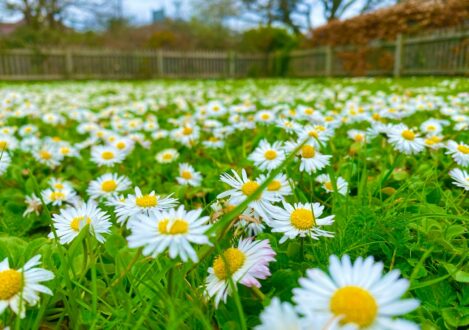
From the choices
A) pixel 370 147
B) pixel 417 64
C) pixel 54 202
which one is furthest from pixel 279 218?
pixel 417 64

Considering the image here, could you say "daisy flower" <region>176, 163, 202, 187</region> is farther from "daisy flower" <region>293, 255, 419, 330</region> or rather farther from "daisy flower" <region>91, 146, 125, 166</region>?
"daisy flower" <region>293, 255, 419, 330</region>

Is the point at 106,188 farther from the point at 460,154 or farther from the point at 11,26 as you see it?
the point at 11,26

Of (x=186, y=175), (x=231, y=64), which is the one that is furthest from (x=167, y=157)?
(x=231, y=64)

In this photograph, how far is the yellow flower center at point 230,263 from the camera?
69cm

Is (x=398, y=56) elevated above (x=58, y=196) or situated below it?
A: above

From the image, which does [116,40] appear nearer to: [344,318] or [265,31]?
[265,31]

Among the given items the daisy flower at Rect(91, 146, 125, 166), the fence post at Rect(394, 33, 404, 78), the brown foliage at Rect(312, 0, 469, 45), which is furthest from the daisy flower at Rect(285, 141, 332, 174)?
the fence post at Rect(394, 33, 404, 78)

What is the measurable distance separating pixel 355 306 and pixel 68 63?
17823 millimetres

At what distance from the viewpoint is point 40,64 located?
16.0 meters

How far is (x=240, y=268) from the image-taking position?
0.71 m

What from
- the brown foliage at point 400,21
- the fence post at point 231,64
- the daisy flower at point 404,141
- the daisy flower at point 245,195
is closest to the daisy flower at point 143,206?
the daisy flower at point 245,195

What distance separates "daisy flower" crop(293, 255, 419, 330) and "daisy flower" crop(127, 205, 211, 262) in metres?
0.17

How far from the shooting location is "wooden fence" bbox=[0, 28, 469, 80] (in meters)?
10.3

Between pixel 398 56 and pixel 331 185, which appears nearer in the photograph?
pixel 331 185
